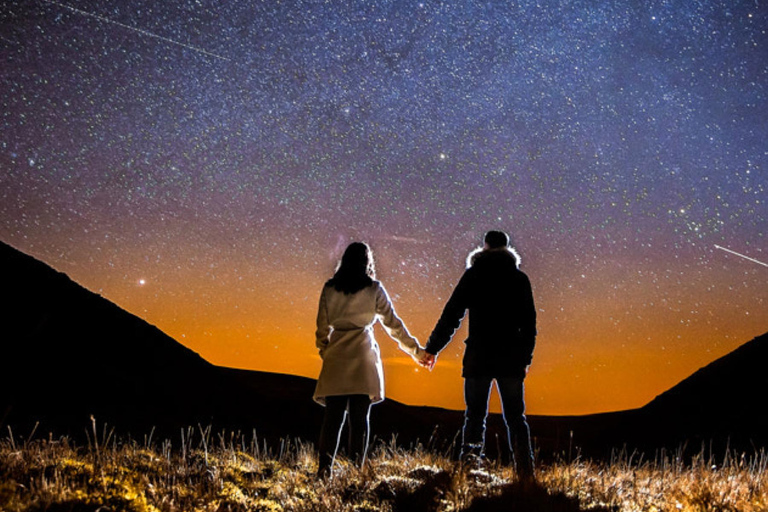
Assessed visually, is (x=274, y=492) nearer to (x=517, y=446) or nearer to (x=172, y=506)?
(x=172, y=506)

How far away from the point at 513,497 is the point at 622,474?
1436 mm

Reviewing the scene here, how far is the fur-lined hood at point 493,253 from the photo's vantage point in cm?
508

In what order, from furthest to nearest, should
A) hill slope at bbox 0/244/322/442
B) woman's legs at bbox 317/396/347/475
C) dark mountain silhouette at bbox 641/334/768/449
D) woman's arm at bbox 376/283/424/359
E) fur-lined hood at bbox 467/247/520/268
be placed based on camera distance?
dark mountain silhouette at bbox 641/334/768/449
hill slope at bbox 0/244/322/442
fur-lined hood at bbox 467/247/520/268
woman's arm at bbox 376/283/424/359
woman's legs at bbox 317/396/347/475

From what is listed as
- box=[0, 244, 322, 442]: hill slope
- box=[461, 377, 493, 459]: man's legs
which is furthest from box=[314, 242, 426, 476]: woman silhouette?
box=[0, 244, 322, 442]: hill slope

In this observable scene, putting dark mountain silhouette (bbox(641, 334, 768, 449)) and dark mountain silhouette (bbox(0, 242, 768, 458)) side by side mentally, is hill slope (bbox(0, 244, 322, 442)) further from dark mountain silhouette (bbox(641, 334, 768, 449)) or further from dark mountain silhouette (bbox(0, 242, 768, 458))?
dark mountain silhouette (bbox(641, 334, 768, 449))

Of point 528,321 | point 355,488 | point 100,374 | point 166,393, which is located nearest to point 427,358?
point 528,321

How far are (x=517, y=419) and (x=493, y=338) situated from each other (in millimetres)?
682

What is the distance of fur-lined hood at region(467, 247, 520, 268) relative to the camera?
16.7ft

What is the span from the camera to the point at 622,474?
4.54m

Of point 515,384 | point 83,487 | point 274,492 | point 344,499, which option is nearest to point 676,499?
point 515,384

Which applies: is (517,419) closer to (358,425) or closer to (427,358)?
(427,358)

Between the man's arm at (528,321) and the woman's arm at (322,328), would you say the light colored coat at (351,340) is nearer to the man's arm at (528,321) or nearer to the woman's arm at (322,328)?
the woman's arm at (322,328)

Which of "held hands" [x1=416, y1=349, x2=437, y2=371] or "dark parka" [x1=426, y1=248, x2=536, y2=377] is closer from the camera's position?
"dark parka" [x1=426, y1=248, x2=536, y2=377]

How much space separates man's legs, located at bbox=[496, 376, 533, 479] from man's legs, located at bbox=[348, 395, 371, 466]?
114 centimetres
